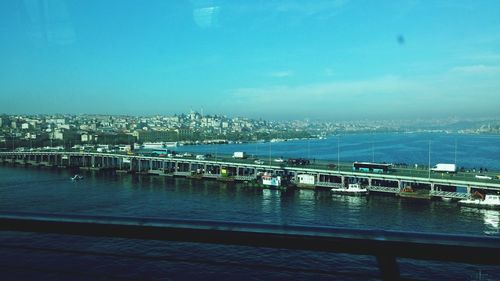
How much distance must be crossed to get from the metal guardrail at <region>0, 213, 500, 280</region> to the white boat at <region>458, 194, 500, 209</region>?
1081 centimetres

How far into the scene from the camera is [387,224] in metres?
7.91

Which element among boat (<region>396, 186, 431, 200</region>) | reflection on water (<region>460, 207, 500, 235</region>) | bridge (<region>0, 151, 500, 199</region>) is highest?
bridge (<region>0, 151, 500, 199</region>)

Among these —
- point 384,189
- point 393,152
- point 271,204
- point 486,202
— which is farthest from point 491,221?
point 393,152

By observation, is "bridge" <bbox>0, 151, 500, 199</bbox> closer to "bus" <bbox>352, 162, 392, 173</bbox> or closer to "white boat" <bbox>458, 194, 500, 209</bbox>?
"bus" <bbox>352, 162, 392, 173</bbox>

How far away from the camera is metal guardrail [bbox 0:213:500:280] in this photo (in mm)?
426

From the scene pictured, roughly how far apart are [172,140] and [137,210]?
35684 mm

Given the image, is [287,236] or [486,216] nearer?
[287,236]

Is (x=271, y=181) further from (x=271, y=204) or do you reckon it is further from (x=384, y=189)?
(x=271, y=204)

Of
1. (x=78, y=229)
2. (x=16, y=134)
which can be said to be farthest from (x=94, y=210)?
(x=16, y=134)

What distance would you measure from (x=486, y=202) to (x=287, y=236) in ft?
35.9

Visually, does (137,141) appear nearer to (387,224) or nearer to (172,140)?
(172,140)

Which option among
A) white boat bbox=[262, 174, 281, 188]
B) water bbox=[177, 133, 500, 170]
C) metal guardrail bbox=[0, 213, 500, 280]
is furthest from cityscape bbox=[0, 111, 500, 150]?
metal guardrail bbox=[0, 213, 500, 280]

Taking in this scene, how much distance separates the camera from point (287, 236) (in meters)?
0.47

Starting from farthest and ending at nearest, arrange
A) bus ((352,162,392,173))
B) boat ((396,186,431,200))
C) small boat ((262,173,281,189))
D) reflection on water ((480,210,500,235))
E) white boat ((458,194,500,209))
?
→ bus ((352,162,392,173))
small boat ((262,173,281,189))
boat ((396,186,431,200))
white boat ((458,194,500,209))
reflection on water ((480,210,500,235))
